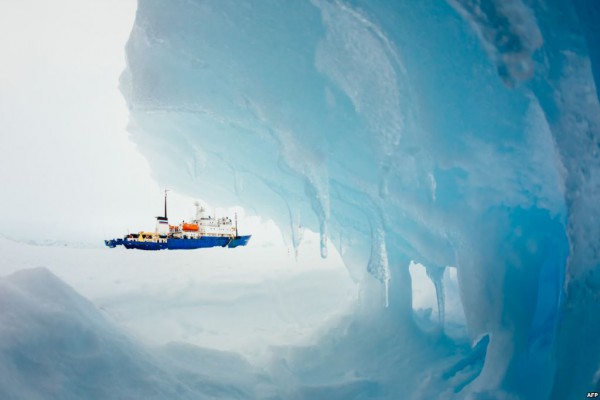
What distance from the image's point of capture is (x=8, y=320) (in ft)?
12.8

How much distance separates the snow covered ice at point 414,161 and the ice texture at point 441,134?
0.07 feet

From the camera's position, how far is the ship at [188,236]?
16359 mm

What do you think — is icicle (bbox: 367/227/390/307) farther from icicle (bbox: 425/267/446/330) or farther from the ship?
the ship

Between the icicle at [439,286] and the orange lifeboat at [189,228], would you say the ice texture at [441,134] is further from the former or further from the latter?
the orange lifeboat at [189,228]

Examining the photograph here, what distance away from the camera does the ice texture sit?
336cm

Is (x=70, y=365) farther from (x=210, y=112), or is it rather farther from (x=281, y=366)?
(x=210, y=112)

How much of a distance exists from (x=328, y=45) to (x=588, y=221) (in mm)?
3779

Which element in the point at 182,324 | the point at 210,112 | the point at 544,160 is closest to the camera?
the point at 544,160

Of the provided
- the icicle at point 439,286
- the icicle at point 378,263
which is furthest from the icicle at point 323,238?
the icicle at point 439,286

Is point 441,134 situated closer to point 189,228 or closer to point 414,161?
point 414,161

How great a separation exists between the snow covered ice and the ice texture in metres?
0.02

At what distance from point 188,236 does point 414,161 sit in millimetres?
13019

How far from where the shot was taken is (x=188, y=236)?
17.4 metres

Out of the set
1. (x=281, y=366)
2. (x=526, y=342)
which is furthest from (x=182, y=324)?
(x=526, y=342)
